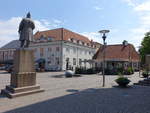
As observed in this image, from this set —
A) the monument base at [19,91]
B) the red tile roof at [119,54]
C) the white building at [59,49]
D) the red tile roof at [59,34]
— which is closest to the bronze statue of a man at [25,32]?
the monument base at [19,91]

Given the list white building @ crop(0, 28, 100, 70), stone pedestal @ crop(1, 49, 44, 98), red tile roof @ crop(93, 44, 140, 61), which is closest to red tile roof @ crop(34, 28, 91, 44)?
white building @ crop(0, 28, 100, 70)

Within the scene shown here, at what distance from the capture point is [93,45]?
50.6m

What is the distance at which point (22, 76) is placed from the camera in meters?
8.16

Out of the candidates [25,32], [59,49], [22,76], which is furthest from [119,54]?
[22,76]

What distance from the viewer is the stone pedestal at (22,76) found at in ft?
26.0

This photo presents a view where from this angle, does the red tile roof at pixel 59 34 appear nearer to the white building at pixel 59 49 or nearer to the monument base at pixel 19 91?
the white building at pixel 59 49

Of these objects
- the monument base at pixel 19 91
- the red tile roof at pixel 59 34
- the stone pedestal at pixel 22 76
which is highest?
the red tile roof at pixel 59 34

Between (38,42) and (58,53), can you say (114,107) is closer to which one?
(58,53)

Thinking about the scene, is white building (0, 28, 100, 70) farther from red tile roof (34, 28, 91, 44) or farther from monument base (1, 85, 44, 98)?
monument base (1, 85, 44, 98)

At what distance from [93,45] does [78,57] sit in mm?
9783

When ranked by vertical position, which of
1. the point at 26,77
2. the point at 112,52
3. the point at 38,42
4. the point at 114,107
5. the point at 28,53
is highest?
the point at 38,42

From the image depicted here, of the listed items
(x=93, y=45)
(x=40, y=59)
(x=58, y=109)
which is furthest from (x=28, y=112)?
(x=93, y=45)

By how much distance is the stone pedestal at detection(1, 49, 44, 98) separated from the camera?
7.93 m

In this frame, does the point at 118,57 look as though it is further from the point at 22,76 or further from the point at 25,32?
the point at 22,76
